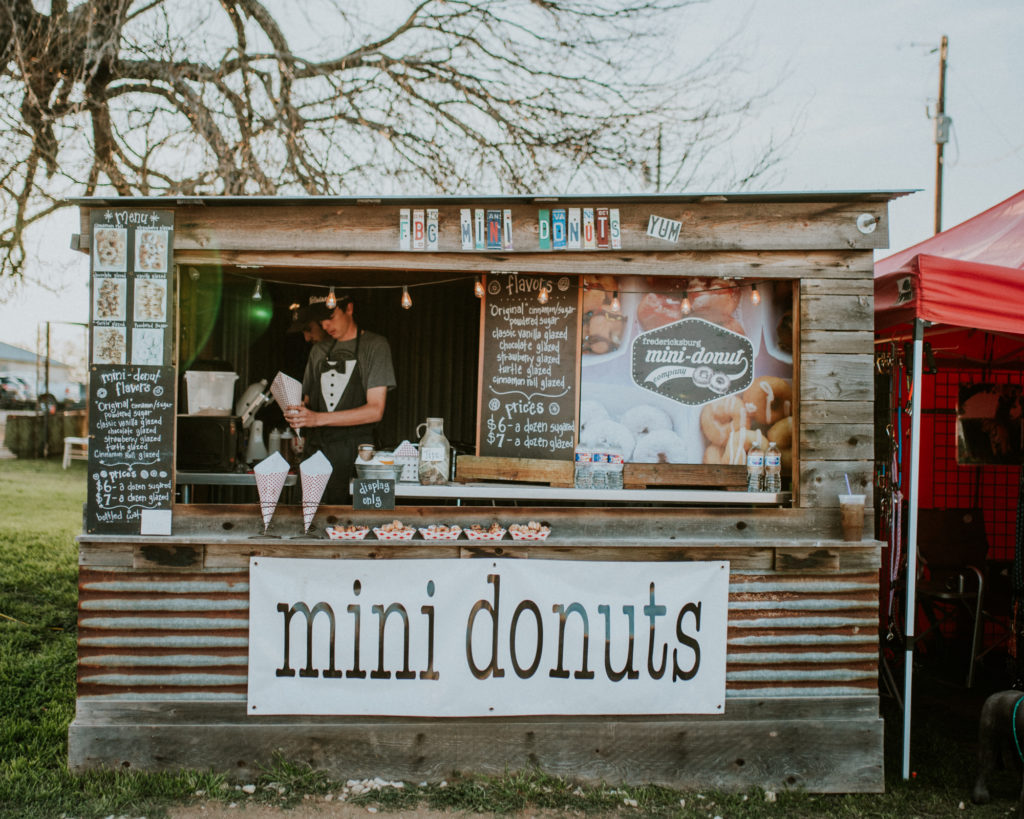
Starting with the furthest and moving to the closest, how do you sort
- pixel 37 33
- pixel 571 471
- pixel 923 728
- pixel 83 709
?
1. pixel 37 33
2. pixel 923 728
3. pixel 571 471
4. pixel 83 709

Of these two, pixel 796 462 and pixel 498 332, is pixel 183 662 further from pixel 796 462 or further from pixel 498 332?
pixel 796 462

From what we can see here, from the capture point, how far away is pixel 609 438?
14.5ft

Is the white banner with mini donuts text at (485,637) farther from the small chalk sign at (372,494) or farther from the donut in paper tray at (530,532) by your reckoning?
the small chalk sign at (372,494)

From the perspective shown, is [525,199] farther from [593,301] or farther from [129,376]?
[129,376]

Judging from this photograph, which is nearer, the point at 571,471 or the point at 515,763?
the point at 515,763

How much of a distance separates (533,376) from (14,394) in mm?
29183

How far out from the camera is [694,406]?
4395 millimetres

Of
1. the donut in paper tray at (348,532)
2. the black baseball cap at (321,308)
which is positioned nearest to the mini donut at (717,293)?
the black baseball cap at (321,308)

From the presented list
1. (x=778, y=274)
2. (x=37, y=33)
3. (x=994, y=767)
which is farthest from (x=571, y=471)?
(x=37, y=33)

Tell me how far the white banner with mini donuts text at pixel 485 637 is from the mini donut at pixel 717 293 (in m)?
1.42

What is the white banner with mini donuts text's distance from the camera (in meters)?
3.84

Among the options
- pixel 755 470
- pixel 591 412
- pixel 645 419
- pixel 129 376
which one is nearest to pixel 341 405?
pixel 129 376

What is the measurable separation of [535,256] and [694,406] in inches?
49.4

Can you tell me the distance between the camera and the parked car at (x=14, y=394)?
87.7 feet
